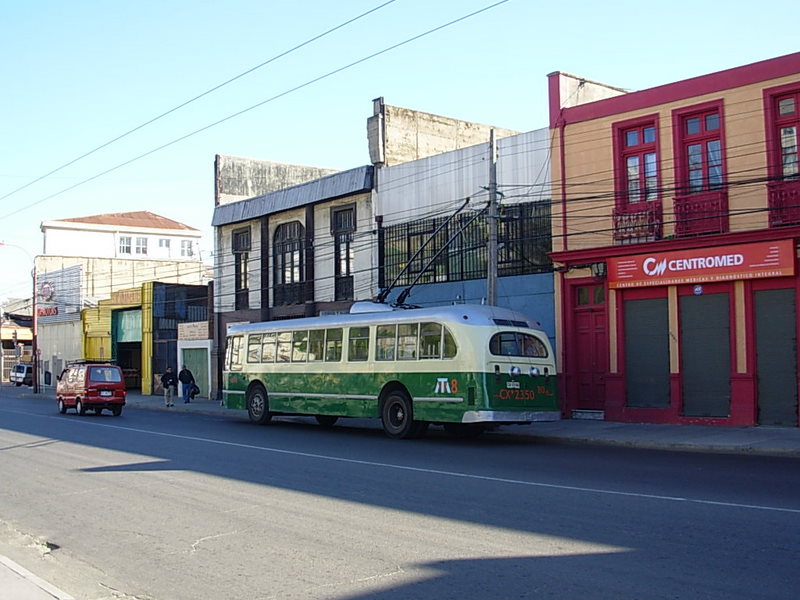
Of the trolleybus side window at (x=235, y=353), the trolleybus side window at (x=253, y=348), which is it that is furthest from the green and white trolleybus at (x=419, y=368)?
the trolleybus side window at (x=235, y=353)

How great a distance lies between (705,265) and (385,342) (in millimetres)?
7718

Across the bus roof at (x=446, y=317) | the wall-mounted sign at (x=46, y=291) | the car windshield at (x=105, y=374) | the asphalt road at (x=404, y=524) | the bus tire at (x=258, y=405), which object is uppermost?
the wall-mounted sign at (x=46, y=291)

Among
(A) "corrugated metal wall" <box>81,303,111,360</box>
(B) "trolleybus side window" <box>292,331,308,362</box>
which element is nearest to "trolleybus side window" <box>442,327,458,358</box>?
(B) "trolleybus side window" <box>292,331,308,362</box>

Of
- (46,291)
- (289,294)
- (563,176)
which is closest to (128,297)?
(46,291)

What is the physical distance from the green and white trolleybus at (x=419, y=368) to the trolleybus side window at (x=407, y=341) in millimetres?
22

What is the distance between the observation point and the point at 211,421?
88.0ft

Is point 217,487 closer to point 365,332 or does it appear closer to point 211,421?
point 365,332

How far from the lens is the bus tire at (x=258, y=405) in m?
24.6

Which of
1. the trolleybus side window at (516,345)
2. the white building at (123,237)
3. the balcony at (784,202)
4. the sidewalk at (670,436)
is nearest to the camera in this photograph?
the sidewalk at (670,436)

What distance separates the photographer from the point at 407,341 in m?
19.5

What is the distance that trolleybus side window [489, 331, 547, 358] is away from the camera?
18.2 m

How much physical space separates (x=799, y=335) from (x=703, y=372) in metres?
2.45

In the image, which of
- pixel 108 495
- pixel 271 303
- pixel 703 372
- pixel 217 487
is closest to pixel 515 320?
pixel 703 372

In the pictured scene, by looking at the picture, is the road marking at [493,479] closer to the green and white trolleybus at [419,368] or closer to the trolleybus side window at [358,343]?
the green and white trolleybus at [419,368]
